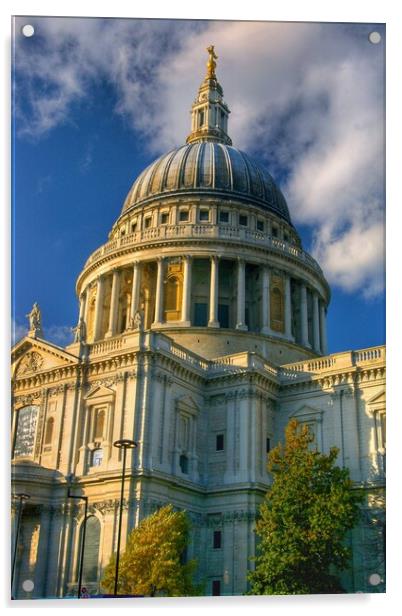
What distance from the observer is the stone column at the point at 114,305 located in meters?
50.7

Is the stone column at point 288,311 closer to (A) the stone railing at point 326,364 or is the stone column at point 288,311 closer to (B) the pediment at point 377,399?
(A) the stone railing at point 326,364

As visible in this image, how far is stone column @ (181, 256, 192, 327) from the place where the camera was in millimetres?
49438

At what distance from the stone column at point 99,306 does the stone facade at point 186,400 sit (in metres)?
0.09

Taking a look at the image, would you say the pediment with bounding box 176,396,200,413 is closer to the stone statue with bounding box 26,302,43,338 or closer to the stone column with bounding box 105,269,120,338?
the stone column with bounding box 105,269,120,338

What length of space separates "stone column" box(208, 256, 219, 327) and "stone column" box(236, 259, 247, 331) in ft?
4.54

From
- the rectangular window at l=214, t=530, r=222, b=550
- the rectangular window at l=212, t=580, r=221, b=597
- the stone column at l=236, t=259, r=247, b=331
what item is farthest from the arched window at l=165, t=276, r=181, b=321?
the rectangular window at l=212, t=580, r=221, b=597

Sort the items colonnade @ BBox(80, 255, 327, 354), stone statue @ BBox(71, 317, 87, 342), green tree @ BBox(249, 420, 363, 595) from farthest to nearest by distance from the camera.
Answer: colonnade @ BBox(80, 255, 327, 354) < stone statue @ BBox(71, 317, 87, 342) < green tree @ BBox(249, 420, 363, 595)

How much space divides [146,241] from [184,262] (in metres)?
2.97

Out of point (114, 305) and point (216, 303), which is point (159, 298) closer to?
point (114, 305)

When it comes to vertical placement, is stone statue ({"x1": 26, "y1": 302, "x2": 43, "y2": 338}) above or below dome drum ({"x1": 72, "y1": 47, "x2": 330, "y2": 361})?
below

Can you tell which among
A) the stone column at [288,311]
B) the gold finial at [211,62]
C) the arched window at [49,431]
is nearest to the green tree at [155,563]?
the arched window at [49,431]
